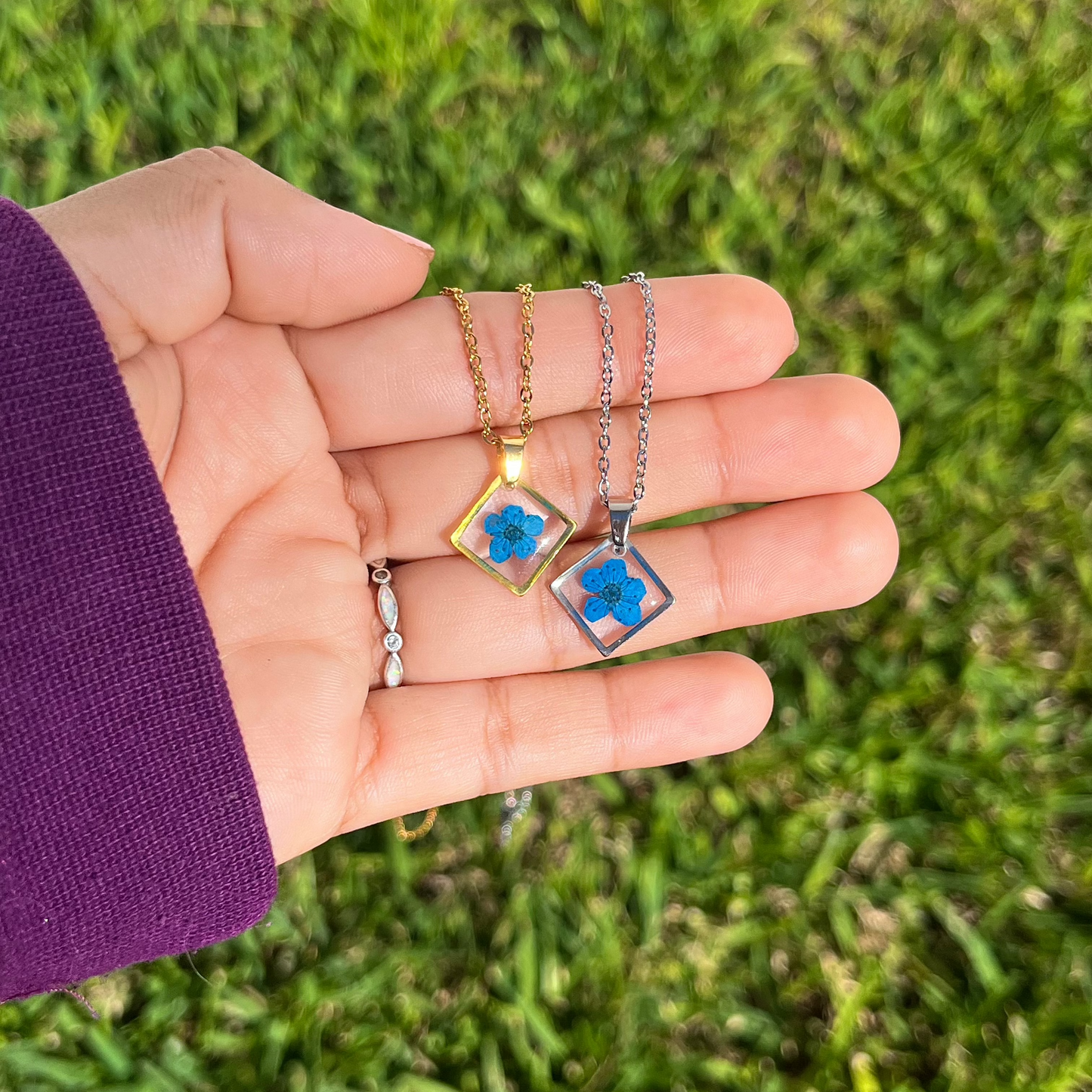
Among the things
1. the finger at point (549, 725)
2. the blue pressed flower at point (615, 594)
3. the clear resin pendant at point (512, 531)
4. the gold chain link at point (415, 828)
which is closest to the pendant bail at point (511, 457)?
the clear resin pendant at point (512, 531)

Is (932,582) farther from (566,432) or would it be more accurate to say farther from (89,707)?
(89,707)

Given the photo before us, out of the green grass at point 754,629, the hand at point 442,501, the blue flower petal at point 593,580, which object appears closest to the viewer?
the hand at point 442,501

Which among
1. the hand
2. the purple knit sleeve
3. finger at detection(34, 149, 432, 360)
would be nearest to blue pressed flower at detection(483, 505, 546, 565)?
the hand

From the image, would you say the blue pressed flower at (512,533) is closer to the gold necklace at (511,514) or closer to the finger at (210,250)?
the gold necklace at (511,514)

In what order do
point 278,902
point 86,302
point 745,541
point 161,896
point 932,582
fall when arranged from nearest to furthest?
point 86,302, point 161,896, point 745,541, point 278,902, point 932,582

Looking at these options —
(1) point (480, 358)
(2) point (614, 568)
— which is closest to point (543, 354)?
(1) point (480, 358)

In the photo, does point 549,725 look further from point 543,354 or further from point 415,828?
point 543,354

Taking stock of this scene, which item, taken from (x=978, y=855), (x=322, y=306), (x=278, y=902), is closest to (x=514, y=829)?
(x=278, y=902)
